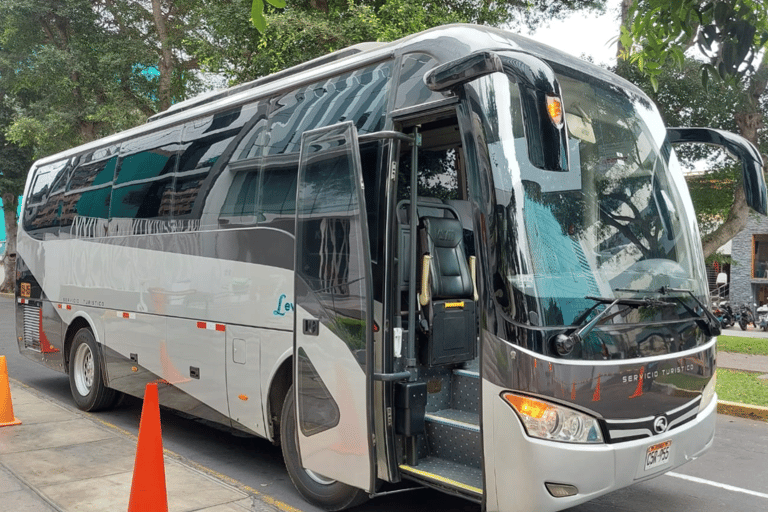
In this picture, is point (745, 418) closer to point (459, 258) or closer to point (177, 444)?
point (459, 258)

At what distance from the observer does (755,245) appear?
32.9 meters

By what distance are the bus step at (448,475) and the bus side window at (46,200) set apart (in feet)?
21.8

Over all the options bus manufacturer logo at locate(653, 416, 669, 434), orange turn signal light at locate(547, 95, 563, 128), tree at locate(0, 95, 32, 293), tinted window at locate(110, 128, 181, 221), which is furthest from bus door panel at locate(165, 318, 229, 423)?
tree at locate(0, 95, 32, 293)

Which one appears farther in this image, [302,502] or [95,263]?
[95,263]

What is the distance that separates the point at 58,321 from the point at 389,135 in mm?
6429

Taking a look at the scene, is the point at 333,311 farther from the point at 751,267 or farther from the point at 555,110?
the point at 751,267

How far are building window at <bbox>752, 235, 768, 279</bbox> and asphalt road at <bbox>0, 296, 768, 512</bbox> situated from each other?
2665 cm

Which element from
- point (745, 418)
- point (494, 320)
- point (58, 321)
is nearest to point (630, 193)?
point (494, 320)

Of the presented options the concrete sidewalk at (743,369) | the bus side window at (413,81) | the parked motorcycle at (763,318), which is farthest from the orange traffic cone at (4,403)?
the parked motorcycle at (763,318)

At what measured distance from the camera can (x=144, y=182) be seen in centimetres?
756

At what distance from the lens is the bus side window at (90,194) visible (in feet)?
27.2

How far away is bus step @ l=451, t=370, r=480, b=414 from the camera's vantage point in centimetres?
509

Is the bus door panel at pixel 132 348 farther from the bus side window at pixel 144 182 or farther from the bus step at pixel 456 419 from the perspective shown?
the bus step at pixel 456 419

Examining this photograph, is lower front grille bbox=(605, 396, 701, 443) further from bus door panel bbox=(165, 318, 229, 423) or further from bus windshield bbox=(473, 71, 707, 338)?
bus door panel bbox=(165, 318, 229, 423)
